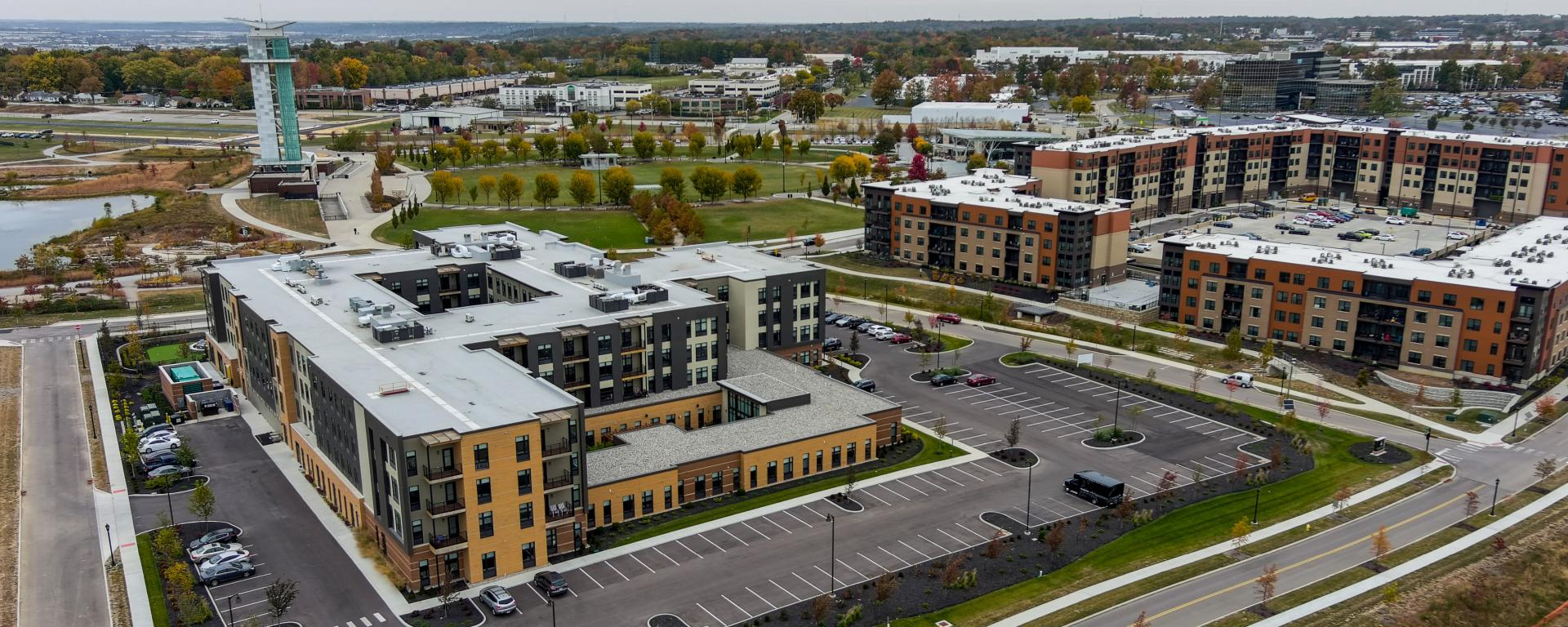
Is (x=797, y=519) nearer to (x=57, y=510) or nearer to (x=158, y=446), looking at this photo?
(x=158, y=446)

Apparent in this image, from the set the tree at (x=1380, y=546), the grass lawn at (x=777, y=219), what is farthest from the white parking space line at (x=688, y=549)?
the grass lawn at (x=777, y=219)

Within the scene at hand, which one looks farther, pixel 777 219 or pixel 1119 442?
pixel 777 219

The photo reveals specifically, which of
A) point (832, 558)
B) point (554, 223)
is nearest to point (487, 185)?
point (554, 223)

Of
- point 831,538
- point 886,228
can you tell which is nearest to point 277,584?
point 831,538

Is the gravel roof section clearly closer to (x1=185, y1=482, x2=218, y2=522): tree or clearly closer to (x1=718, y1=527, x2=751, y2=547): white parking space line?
(x1=718, y1=527, x2=751, y2=547): white parking space line

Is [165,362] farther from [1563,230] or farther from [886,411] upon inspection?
[1563,230]

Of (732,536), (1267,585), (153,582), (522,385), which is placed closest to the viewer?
(1267,585)

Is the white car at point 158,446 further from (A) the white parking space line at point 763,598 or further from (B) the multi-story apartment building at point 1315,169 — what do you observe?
(B) the multi-story apartment building at point 1315,169
